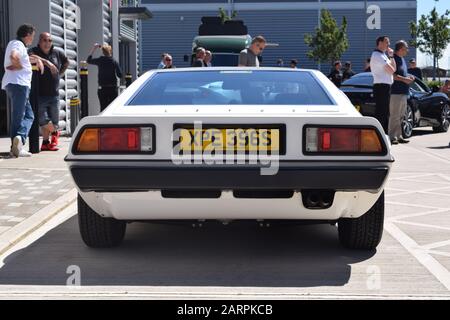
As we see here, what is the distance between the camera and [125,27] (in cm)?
2820

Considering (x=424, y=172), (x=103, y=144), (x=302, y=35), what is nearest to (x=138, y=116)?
(x=103, y=144)

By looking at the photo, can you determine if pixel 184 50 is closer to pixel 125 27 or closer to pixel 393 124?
pixel 125 27

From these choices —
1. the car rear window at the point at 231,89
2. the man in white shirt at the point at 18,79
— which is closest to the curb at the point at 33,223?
the car rear window at the point at 231,89

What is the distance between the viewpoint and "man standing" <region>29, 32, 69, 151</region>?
35.4ft

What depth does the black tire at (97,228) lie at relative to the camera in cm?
489

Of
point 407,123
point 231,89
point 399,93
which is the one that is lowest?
point 407,123

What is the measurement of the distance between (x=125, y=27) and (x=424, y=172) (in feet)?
66.3

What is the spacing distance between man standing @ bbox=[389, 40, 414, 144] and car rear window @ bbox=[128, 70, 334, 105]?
7583 mm

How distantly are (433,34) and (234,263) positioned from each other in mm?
40499

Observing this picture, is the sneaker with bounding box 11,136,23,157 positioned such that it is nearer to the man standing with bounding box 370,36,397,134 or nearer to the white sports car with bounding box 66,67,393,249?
the man standing with bounding box 370,36,397,134

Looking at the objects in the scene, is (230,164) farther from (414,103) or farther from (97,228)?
(414,103)

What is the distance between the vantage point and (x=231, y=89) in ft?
17.3

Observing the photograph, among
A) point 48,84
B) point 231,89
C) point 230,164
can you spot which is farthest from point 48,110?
point 230,164

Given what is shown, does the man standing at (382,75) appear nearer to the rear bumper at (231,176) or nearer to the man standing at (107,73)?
the man standing at (107,73)
